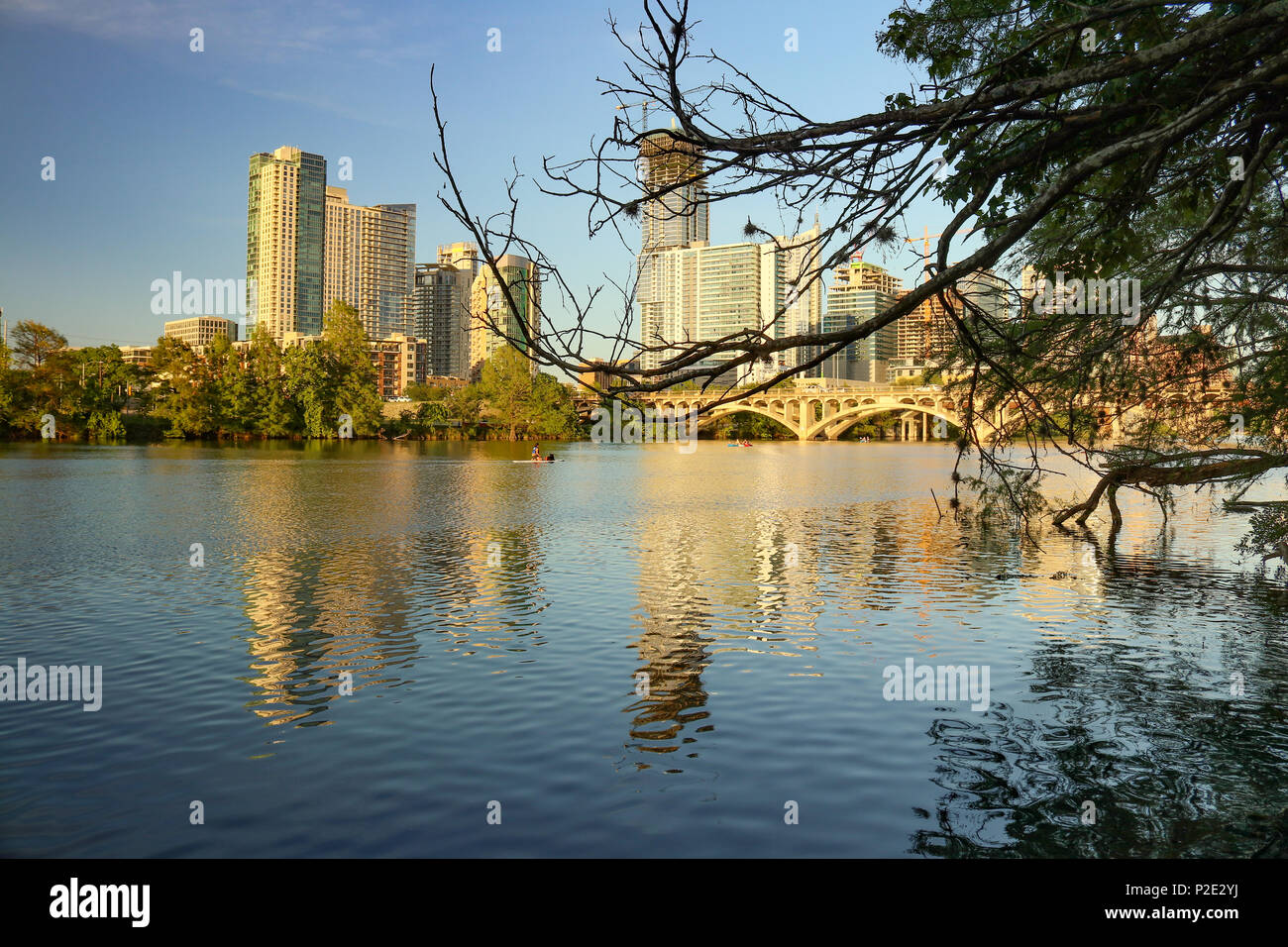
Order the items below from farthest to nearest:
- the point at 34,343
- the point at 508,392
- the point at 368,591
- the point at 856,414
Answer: the point at 508,392 → the point at 856,414 → the point at 34,343 → the point at 368,591

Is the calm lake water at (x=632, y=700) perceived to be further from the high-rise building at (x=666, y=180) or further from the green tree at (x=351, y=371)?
the green tree at (x=351, y=371)

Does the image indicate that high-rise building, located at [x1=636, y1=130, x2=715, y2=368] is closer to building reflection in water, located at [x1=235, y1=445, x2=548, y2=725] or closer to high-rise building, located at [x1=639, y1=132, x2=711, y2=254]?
high-rise building, located at [x1=639, y1=132, x2=711, y2=254]

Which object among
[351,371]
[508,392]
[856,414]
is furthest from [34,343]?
[856,414]

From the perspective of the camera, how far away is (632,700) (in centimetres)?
1134

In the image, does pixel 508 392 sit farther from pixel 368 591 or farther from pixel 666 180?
pixel 666 180

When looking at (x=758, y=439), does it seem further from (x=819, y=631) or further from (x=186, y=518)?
(x=819, y=631)

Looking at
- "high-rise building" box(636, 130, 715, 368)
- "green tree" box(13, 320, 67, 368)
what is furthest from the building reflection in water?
"green tree" box(13, 320, 67, 368)

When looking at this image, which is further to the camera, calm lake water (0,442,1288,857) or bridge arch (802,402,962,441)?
bridge arch (802,402,962,441)

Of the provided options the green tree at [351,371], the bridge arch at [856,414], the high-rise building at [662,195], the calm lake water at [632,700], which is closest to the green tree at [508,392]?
the green tree at [351,371]

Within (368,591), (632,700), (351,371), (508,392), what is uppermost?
(351,371)

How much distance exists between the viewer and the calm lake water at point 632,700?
780 cm

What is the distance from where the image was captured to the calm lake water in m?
7.80

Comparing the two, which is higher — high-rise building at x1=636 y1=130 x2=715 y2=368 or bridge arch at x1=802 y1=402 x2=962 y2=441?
bridge arch at x1=802 y1=402 x2=962 y2=441
